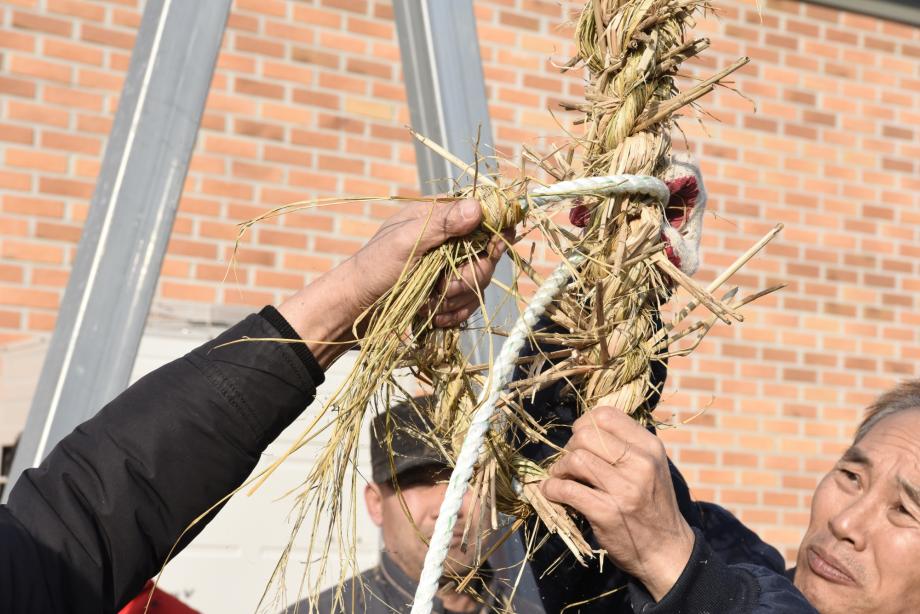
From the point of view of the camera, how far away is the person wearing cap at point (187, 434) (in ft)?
3.24

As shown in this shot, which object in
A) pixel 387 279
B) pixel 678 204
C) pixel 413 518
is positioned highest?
pixel 678 204

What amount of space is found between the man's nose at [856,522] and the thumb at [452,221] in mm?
803

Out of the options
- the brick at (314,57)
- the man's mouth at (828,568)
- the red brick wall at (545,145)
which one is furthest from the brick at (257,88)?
the man's mouth at (828,568)

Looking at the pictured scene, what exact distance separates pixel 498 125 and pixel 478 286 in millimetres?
2454

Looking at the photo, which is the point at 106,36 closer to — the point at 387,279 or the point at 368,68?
the point at 368,68

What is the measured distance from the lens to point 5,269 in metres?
2.88

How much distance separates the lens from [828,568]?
4.71ft

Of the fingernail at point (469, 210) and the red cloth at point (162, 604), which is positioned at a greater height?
the fingernail at point (469, 210)

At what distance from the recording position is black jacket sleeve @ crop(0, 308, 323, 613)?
3.26ft

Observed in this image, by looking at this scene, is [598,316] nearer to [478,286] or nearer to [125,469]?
[478,286]

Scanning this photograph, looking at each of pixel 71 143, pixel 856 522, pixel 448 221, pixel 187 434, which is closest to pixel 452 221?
pixel 448 221

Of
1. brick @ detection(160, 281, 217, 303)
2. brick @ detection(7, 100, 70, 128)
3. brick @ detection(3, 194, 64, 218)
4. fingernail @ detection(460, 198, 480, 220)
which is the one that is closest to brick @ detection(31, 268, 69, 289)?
brick @ detection(3, 194, 64, 218)

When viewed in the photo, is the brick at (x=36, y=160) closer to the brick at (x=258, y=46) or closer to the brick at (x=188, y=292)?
the brick at (x=188, y=292)

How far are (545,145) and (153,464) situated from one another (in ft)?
8.46
